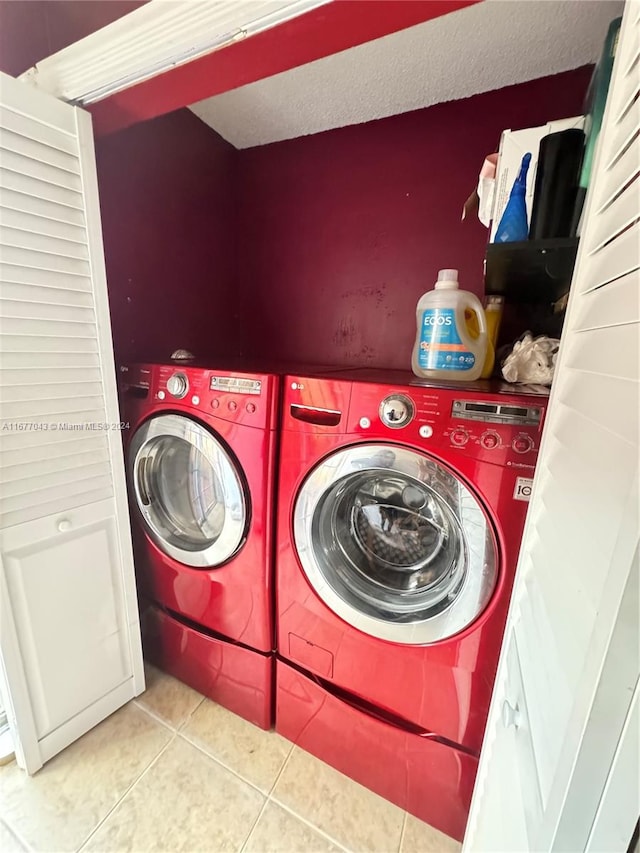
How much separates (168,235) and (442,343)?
4.11 ft

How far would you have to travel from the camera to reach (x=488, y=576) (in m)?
0.85

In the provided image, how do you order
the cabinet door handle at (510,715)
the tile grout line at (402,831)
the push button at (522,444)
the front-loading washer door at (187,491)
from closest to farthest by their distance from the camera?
1. the cabinet door handle at (510,715)
2. the push button at (522,444)
3. the tile grout line at (402,831)
4. the front-loading washer door at (187,491)

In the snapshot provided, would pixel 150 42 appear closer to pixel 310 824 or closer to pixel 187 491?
pixel 187 491

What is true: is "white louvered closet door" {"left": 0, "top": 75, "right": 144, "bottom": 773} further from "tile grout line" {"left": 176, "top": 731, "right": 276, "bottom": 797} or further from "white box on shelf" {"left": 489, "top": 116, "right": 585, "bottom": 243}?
"white box on shelf" {"left": 489, "top": 116, "right": 585, "bottom": 243}

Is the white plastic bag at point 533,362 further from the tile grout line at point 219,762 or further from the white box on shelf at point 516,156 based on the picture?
the tile grout line at point 219,762

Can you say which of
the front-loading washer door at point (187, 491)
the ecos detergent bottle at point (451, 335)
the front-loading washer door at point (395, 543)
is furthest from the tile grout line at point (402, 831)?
the ecos detergent bottle at point (451, 335)

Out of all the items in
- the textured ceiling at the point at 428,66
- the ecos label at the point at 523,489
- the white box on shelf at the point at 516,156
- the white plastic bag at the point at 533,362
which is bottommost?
the ecos label at the point at 523,489

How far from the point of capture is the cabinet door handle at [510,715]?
67 cm

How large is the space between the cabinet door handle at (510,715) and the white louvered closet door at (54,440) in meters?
1.21

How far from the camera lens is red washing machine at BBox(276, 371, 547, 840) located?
2.71ft

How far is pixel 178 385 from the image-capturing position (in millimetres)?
1174

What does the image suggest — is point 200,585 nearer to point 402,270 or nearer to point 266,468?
point 266,468

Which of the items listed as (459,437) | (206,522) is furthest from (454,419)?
(206,522)

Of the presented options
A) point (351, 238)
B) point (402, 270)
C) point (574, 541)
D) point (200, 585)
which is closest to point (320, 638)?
point (200, 585)
